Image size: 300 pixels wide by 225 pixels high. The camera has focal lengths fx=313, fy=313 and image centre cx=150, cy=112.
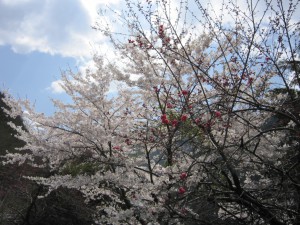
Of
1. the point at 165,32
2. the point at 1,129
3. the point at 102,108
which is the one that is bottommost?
the point at 102,108

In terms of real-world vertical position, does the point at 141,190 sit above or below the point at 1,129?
below

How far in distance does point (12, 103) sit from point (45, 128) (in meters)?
0.96

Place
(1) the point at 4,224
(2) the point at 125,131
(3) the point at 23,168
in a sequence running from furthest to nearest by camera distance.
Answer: (3) the point at 23,168
(1) the point at 4,224
(2) the point at 125,131

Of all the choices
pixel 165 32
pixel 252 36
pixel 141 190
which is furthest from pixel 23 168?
pixel 252 36

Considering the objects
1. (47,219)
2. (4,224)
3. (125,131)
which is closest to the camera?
(125,131)

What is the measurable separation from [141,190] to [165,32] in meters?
2.44

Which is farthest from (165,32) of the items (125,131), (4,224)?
(4,224)

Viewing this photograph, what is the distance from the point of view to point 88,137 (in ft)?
18.1

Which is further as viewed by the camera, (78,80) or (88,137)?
(78,80)

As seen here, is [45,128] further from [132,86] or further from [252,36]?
[252,36]

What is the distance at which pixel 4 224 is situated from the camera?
874cm

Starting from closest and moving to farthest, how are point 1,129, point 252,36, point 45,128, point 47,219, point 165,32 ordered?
1. point 252,36
2. point 165,32
3. point 45,128
4. point 47,219
5. point 1,129

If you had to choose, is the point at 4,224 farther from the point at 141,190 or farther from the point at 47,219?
the point at 141,190

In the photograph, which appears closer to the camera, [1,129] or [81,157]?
[81,157]
